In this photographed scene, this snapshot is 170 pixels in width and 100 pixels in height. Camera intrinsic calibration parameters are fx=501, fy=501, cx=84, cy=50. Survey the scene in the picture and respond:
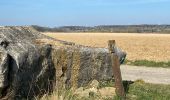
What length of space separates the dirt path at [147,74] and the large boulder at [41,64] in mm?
3015

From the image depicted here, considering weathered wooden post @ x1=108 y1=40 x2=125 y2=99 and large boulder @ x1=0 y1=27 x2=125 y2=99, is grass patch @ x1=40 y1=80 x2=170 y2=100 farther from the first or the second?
large boulder @ x1=0 y1=27 x2=125 y2=99

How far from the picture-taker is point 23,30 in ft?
41.7

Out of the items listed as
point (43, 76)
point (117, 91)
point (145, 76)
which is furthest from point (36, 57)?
point (145, 76)

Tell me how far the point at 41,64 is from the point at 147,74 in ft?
26.3

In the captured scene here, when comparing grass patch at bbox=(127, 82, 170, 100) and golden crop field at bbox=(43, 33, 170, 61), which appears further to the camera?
golden crop field at bbox=(43, 33, 170, 61)

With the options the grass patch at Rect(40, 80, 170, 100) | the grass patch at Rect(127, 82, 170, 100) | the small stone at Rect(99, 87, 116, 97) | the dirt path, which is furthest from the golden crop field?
the small stone at Rect(99, 87, 116, 97)

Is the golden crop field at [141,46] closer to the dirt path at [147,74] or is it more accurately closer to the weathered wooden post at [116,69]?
the dirt path at [147,74]

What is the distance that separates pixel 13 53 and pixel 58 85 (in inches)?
94.1

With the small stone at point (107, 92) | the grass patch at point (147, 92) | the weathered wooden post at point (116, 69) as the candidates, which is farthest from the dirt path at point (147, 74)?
the weathered wooden post at point (116, 69)

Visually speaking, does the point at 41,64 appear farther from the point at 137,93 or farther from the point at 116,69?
the point at 137,93

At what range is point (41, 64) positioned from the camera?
12008 mm

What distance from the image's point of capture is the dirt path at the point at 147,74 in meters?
17.4

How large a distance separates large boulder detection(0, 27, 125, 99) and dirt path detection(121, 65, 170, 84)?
119 inches

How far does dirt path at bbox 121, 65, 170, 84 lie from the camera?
1736 cm
